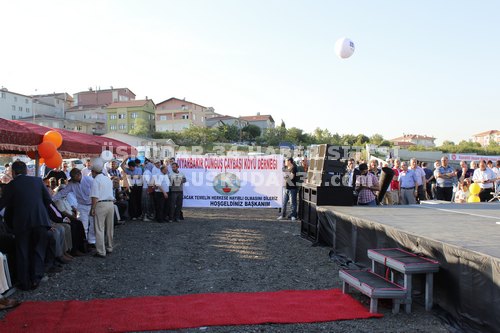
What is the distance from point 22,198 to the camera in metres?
5.26

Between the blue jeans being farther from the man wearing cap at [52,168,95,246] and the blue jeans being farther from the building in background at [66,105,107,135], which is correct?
the building in background at [66,105,107,135]

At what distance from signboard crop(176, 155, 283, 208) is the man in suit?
7.86 metres

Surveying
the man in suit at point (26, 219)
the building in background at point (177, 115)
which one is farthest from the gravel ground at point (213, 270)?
the building in background at point (177, 115)

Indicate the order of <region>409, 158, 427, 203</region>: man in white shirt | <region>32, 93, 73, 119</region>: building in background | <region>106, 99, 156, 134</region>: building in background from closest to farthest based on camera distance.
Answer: <region>409, 158, 427, 203</region>: man in white shirt, <region>106, 99, 156, 134</region>: building in background, <region>32, 93, 73, 119</region>: building in background

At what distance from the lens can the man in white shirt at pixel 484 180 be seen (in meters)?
12.0

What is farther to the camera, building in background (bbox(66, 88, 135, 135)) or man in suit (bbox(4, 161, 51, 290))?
building in background (bbox(66, 88, 135, 135))

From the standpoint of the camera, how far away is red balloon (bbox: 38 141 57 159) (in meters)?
7.05

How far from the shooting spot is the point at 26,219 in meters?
5.25

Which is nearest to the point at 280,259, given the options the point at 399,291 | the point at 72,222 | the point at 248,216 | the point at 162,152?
the point at 399,291

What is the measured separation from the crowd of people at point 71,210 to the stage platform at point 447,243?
4.32 m

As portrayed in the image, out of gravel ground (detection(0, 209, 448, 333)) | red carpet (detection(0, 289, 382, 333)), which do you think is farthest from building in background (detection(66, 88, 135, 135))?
red carpet (detection(0, 289, 382, 333))

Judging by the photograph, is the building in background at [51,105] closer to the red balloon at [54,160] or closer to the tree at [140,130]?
the tree at [140,130]

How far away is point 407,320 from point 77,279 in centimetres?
452

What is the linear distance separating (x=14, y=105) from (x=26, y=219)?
8770 centimetres
